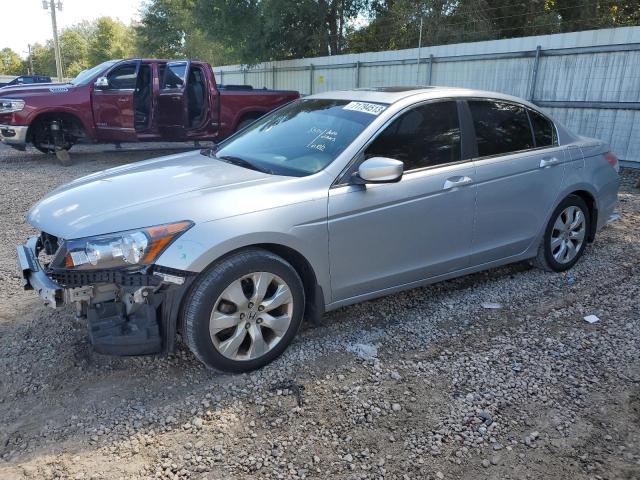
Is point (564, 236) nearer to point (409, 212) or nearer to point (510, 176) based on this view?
point (510, 176)

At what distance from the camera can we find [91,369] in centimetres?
325

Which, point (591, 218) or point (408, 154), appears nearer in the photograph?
point (408, 154)

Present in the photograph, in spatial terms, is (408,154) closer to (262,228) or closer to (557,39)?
(262,228)

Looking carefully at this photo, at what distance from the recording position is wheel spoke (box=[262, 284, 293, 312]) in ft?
10.4

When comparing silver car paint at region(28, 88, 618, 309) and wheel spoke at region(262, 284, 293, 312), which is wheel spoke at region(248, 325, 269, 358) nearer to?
wheel spoke at region(262, 284, 293, 312)

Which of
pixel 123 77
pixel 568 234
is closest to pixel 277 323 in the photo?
pixel 568 234

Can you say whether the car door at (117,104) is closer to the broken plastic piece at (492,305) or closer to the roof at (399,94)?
the roof at (399,94)

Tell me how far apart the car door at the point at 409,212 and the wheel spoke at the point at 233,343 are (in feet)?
2.22

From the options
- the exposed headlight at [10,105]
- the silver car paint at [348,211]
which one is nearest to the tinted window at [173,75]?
the exposed headlight at [10,105]

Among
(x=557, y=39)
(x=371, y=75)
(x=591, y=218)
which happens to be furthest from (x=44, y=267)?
(x=371, y=75)

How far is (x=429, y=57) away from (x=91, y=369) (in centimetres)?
1160

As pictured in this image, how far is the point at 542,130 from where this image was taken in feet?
15.3

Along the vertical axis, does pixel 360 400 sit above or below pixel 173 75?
below

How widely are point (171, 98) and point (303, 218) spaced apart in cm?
840
